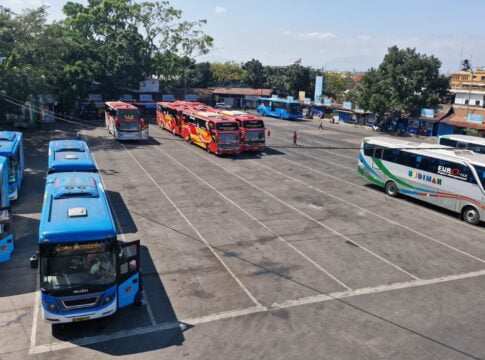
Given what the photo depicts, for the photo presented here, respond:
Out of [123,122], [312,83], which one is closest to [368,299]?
[123,122]

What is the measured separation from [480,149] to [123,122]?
28.7 m

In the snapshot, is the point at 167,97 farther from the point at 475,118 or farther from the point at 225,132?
the point at 475,118

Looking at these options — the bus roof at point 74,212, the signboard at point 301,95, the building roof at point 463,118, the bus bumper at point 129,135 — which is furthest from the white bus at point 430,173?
the signboard at point 301,95

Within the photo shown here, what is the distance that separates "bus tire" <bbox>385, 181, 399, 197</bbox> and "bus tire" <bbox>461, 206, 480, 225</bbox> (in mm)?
4334

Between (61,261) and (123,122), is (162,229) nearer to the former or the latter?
(61,261)

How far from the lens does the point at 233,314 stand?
12242mm

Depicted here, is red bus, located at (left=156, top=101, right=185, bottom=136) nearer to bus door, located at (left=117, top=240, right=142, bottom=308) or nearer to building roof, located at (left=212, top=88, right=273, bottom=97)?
bus door, located at (left=117, top=240, right=142, bottom=308)

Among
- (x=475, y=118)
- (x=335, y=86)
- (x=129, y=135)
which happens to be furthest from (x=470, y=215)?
(x=335, y=86)

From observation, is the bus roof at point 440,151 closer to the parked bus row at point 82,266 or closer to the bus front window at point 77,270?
the parked bus row at point 82,266

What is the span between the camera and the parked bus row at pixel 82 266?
10453 millimetres

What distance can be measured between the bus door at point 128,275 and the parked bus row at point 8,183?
16.9 feet

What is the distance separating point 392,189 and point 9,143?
21691mm

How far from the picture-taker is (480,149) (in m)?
29.9

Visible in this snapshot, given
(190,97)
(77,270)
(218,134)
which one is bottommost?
(77,270)
